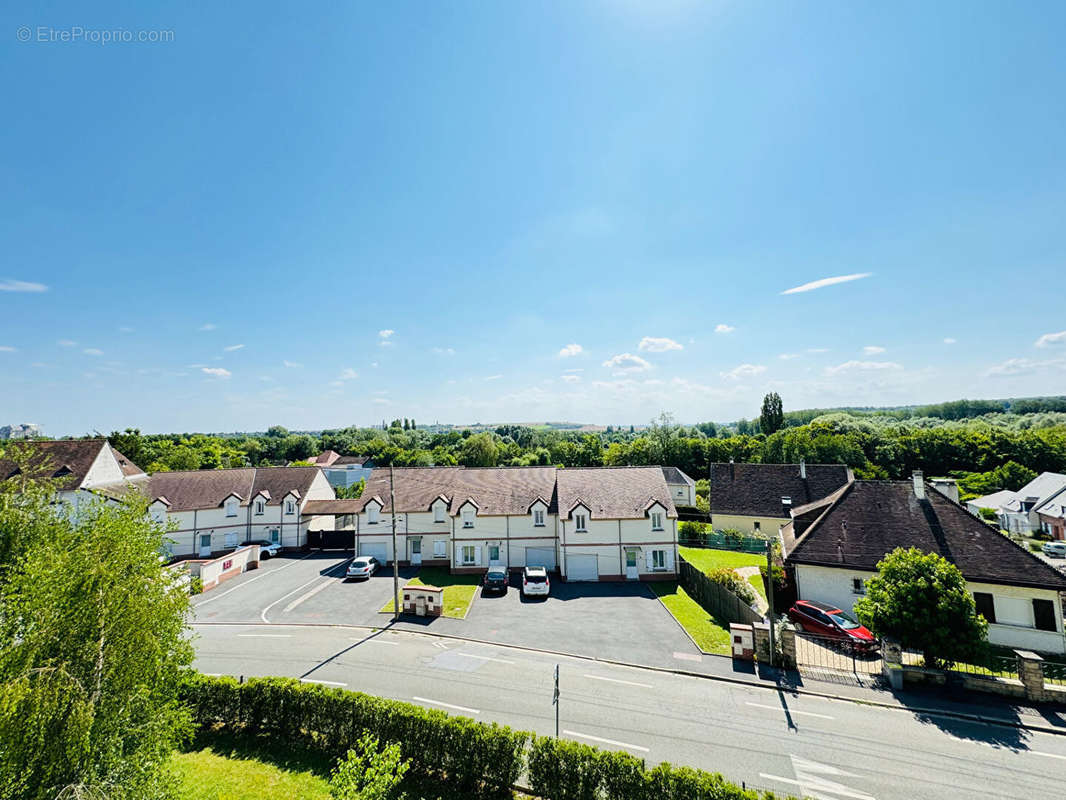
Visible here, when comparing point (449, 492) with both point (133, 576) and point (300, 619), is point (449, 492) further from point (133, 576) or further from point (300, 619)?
point (133, 576)

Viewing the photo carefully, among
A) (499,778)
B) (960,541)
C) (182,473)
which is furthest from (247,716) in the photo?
(182,473)

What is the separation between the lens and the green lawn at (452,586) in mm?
31219

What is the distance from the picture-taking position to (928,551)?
1054 inches

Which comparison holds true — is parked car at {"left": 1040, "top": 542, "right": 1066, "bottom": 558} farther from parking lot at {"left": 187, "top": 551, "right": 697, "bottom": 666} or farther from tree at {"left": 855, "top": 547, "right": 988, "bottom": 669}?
parking lot at {"left": 187, "top": 551, "right": 697, "bottom": 666}

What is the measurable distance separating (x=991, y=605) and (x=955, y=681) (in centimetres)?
808

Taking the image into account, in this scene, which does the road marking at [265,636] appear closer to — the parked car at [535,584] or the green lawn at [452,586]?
the green lawn at [452,586]

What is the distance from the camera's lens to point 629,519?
38625mm

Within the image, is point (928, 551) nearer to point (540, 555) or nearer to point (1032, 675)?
point (1032, 675)

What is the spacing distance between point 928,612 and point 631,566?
69.3 feet

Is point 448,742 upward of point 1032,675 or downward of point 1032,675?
upward

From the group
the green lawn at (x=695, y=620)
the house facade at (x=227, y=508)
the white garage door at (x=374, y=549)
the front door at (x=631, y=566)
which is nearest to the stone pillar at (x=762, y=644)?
the green lawn at (x=695, y=620)

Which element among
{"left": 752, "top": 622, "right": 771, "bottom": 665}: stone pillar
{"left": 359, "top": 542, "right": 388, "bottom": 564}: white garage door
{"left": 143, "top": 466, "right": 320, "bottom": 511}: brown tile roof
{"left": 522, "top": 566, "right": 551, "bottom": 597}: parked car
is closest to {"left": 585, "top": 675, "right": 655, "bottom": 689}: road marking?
{"left": 752, "top": 622, "right": 771, "bottom": 665}: stone pillar

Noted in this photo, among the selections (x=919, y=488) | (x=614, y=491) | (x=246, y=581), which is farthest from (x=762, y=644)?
(x=246, y=581)

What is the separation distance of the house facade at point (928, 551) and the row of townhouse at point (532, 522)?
11.2 meters
